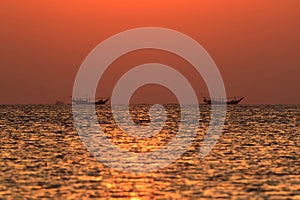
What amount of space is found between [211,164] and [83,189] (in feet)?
64.3

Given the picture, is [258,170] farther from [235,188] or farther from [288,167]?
[235,188]

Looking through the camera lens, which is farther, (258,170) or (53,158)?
(53,158)

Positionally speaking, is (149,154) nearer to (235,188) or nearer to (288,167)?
(288,167)

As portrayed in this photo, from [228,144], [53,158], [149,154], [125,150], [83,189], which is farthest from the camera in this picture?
[228,144]

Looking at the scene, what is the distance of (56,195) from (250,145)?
159 ft

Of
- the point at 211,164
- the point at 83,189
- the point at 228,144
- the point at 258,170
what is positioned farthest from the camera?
the point at 228,144

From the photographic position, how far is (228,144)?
99.1m

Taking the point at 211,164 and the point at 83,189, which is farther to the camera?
the point at 211,164

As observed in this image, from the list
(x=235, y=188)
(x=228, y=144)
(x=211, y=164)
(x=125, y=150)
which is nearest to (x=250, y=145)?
(x=228, y=144)

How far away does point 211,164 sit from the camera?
71.1m

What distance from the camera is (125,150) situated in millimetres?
90875

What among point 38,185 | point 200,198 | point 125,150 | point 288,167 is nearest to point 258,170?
point 288,167

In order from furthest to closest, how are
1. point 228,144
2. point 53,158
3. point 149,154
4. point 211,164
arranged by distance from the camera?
point 228,144 → point 149,154 → point 53,158 → point 211,164

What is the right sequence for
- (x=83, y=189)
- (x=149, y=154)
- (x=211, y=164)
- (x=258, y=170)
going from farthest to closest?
(x=149, y=154) < (x=211, y=164) < (x=258, y=170) < (x=83, y=189)
